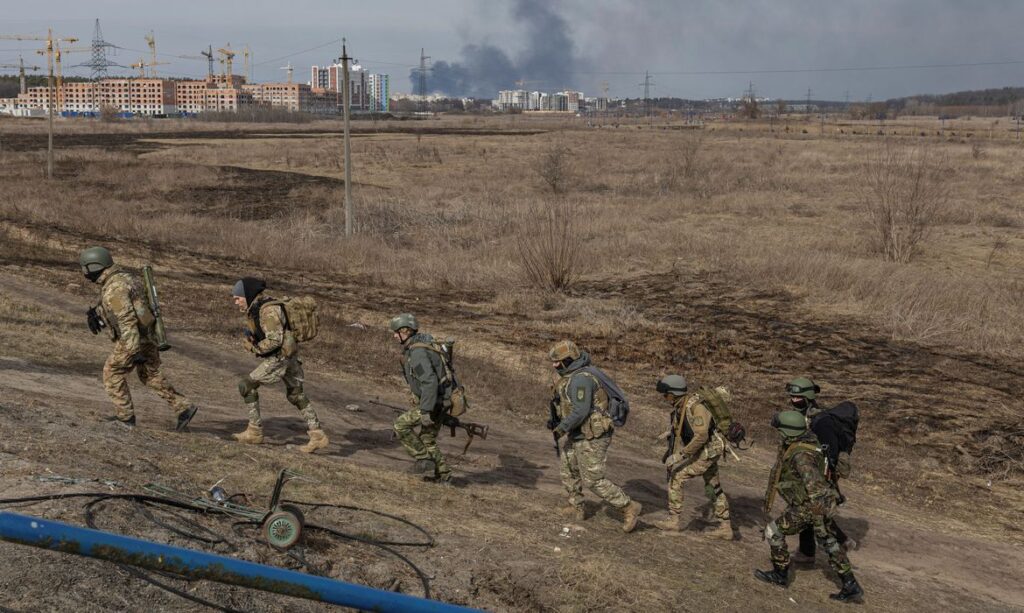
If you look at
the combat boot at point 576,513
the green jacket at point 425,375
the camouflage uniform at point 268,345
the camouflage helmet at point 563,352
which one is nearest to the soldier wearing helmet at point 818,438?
the camouflage helmet at point 563,352

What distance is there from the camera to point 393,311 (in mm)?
19047

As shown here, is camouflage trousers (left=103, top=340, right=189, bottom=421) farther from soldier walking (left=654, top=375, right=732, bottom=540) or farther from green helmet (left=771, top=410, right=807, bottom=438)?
green helmet (left=771, top=410, right=807, bottom=438)

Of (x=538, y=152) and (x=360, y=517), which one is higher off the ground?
(x=538, y=152)

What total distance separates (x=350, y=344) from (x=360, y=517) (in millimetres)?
9052

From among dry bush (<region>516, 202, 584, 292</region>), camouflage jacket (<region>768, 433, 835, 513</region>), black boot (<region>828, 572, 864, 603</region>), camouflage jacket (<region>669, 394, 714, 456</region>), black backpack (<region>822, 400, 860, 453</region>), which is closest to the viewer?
camouflage jacket (<region>768, 433, 835, 513</region>)

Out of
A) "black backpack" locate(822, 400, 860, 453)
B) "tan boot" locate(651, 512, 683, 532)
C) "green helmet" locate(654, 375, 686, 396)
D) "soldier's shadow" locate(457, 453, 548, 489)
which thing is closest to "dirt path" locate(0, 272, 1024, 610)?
"soldier's shadow" locate(457, 453, 548, 489)

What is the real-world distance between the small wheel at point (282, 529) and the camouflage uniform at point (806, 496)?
3.91 meters

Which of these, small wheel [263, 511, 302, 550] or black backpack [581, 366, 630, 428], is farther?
black backpack [581, 366, 630, 428]

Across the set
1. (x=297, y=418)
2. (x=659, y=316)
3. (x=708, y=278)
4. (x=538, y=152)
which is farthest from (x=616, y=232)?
(x=538, y=152)

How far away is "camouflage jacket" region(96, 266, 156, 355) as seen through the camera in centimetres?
880

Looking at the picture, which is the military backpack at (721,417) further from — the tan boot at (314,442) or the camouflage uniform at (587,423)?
the tan boot at (314,442)

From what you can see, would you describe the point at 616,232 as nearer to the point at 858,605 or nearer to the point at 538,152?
the point at 858,605

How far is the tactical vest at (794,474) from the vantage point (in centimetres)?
729

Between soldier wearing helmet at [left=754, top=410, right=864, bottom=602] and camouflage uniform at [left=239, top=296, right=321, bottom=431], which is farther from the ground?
camouflage uniform at [left=239, top=296, right=321, bottom=431]
